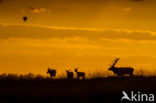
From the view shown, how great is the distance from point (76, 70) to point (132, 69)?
3.89 m

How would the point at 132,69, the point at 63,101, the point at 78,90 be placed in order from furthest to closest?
1. the point at 132,69
2. the point at 78,90
3. the point at 63,101

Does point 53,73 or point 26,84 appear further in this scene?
point 53,73

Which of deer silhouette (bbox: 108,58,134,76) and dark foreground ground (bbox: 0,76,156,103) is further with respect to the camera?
deer silhouette (bbox: 108,58,134,76)

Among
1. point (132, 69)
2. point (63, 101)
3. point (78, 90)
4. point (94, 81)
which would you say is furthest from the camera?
point (132, 69)

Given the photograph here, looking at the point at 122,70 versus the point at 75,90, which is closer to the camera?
the point at 75,90

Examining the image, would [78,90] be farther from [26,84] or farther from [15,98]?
[26,84]

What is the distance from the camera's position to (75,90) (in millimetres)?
28219

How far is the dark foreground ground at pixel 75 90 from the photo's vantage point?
2678cm

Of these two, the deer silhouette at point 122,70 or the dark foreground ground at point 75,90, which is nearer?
the dark foreground ground at point 75,90

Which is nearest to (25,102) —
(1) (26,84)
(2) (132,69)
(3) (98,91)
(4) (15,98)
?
(4) (15,98)

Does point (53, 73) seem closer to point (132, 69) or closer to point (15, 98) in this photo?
point (132, 69)

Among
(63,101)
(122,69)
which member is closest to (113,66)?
(122,69)

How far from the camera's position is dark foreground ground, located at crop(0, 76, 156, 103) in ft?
87.9

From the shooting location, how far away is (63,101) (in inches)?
1041
